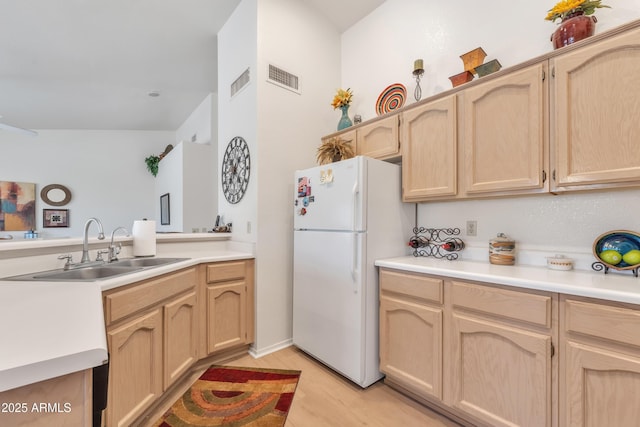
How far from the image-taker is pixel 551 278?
136 centimetres

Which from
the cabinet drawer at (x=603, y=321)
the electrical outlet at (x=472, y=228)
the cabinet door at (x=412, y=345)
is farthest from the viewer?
the electrical outlet at (x=472, y=228)

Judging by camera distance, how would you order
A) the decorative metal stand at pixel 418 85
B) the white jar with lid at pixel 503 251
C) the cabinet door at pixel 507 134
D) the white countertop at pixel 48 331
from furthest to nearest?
the decorative metal stand at pixel 418 85
the white jar with lid at pixel 503 251
the cabinet door at pixel 507 134
the white countertop at pixel 48 331

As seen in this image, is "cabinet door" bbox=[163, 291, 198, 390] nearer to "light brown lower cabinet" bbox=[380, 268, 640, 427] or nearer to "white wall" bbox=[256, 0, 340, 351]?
"white wall" bbox=[256, 0, 340, 351]

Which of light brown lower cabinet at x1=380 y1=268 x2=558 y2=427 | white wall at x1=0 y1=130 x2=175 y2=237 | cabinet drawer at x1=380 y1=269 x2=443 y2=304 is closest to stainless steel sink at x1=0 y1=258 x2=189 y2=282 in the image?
cabinet drawer at x1=380 y1=269 x2=443 y2=304

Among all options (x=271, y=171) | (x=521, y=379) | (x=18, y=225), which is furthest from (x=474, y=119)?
(x=18, y=225)

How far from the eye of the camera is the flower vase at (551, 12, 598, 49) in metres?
1.48

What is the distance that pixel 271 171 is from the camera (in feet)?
8.37

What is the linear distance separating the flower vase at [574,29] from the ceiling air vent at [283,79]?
6.37 ft

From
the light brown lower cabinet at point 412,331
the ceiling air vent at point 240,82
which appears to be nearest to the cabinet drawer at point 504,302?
the light brown lower cabinet at point 412,331

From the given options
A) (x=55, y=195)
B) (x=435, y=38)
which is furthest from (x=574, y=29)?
(x=55, y=195)

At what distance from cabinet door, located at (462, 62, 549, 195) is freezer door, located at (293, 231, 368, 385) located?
0.84m

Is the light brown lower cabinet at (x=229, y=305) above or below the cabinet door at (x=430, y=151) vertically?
below

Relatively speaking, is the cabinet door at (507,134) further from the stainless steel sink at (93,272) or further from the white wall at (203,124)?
the white wall at (203,124)

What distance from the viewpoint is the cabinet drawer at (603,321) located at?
1080 mm
